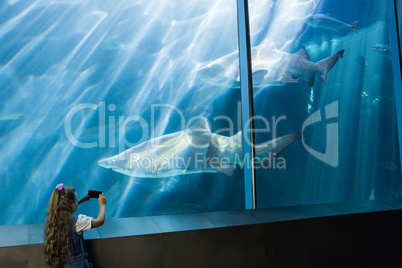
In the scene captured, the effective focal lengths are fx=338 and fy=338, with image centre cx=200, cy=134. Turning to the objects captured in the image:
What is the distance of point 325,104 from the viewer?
22.4 meters

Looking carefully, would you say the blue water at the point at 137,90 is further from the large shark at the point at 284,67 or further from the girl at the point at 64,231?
the girl at the point at 64,231

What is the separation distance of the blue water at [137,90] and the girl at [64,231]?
14.1 m

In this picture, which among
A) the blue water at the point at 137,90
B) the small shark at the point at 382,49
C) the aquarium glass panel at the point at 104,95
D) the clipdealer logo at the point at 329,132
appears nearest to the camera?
the small shark at the point at 382,49

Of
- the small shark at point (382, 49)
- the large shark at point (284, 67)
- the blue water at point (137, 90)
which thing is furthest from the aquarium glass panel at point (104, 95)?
the small shark at point (382, 49)

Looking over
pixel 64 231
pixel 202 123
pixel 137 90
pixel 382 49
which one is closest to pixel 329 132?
pixel 382 49

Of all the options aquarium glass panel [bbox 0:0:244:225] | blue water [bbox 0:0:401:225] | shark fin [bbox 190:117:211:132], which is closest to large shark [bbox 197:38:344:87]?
shark fin [bbox 190:117:211:132]

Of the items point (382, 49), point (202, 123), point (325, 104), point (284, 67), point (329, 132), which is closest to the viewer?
point (202, 123)

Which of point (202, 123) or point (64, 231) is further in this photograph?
point (202, 123)

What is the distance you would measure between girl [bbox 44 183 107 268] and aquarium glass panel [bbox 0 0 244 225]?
13.6 metres

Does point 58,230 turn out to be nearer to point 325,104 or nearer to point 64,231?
point 64,231

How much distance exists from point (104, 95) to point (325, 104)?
14168mm

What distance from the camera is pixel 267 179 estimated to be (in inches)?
843

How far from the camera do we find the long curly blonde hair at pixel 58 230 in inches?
71.6

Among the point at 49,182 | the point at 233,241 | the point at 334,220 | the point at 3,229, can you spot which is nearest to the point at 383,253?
the point at 334,220
